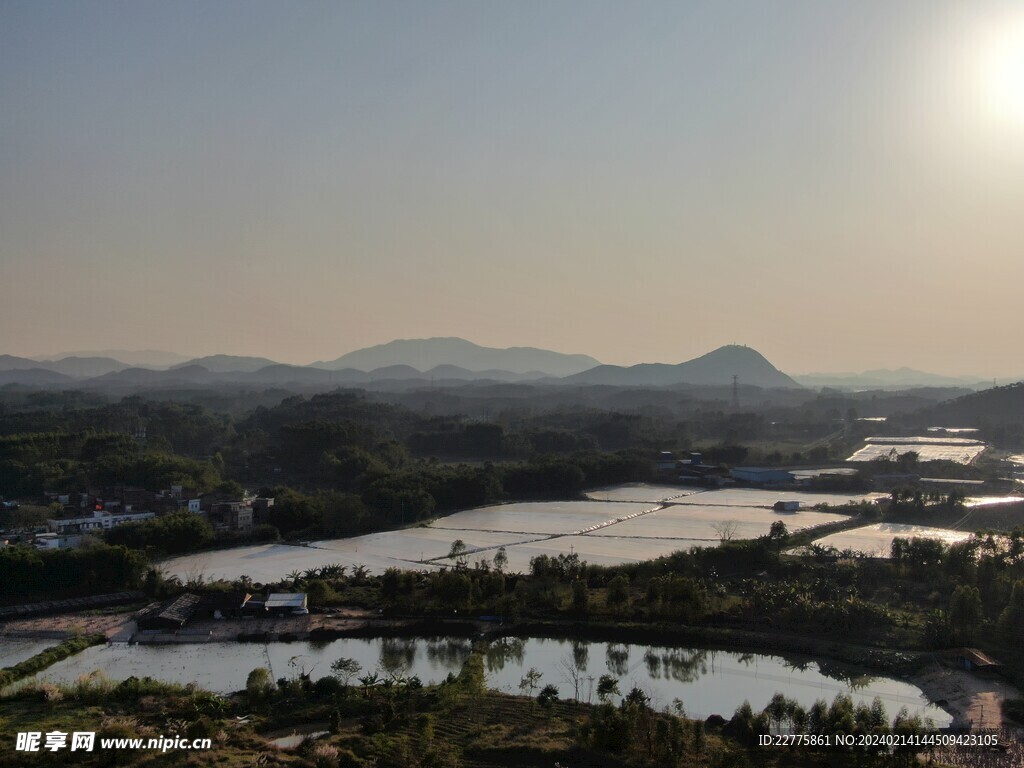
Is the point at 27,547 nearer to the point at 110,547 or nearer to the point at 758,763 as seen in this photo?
the point at 110,547

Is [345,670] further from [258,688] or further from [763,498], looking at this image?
[763,498]

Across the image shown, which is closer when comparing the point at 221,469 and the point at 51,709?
the point at 51,709

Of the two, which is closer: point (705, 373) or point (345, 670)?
point (345, 670)

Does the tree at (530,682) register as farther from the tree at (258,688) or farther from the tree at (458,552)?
the tree at (458,552)

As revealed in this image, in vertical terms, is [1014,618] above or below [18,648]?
above

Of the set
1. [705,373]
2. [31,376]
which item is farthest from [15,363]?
[705,373]

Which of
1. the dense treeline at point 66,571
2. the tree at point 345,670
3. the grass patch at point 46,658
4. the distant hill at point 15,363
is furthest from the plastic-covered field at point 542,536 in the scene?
the distant hill at point 15,363

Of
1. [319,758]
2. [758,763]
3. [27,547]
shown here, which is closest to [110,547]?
[27,547]
